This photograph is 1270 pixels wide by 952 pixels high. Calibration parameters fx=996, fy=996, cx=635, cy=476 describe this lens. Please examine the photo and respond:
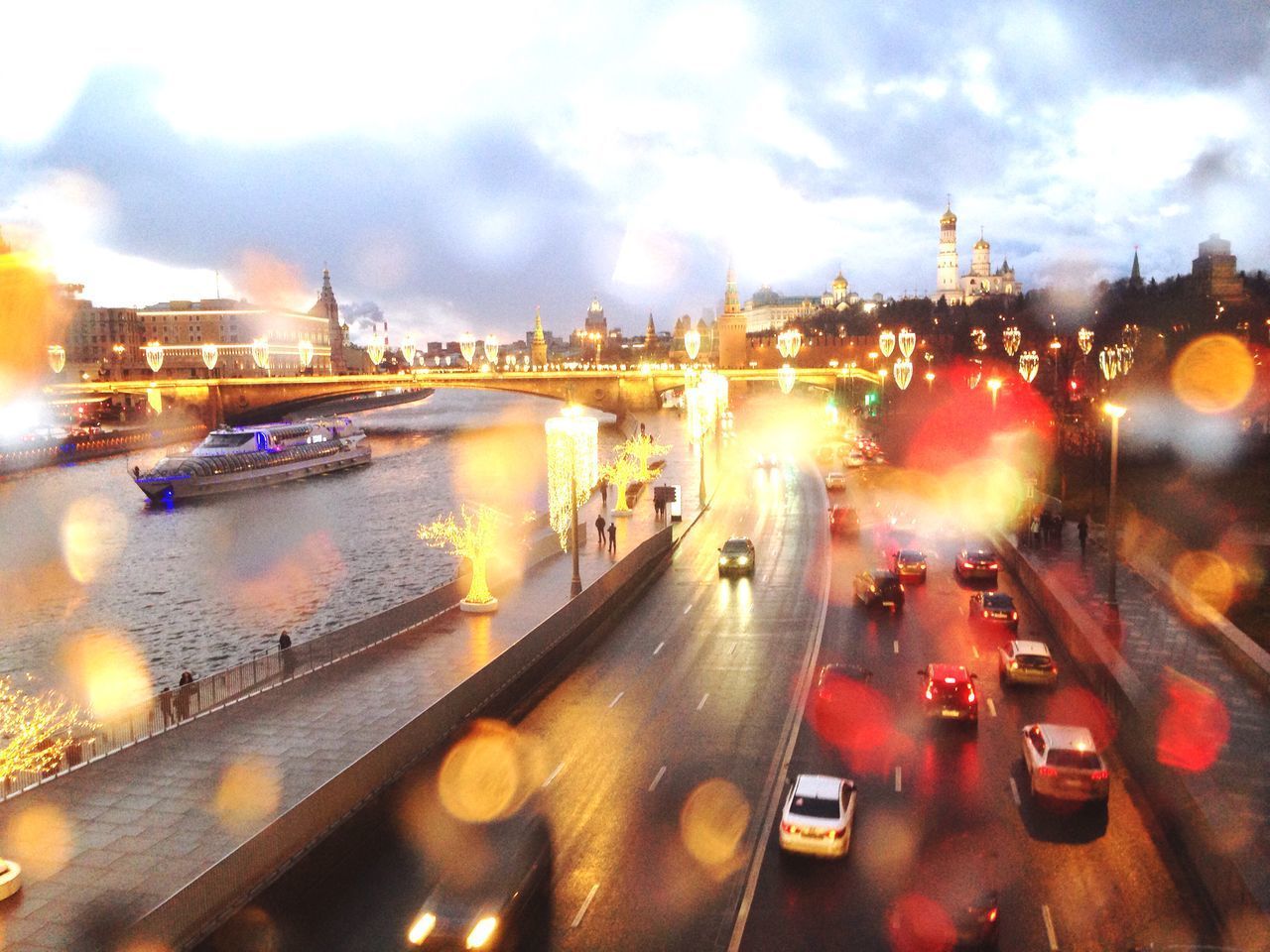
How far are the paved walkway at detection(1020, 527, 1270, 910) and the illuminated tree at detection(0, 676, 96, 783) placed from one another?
1527 centimetres

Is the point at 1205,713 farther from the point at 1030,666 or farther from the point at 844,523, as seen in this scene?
the point at 844,523

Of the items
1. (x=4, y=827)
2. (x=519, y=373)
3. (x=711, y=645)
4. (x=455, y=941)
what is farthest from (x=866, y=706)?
(x=519, y=373)

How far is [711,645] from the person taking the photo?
20609mm

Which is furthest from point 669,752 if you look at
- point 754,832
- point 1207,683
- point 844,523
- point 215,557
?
point 215,557

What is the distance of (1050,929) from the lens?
993cm

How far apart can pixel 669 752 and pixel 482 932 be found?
5.82 meters

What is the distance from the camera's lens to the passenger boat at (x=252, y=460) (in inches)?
2303

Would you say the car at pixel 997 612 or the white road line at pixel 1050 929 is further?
the car at pixel 997 612

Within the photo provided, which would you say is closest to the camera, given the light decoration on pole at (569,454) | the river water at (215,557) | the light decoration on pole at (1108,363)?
the light decoration on pole at (569,454)

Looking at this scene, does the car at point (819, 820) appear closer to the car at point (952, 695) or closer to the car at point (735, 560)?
the car at point (952, 695)

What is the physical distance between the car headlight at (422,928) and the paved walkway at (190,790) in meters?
2.48

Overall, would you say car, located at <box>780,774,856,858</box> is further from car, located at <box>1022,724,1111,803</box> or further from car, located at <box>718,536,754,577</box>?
car, located at <box>718,536,754,577</box>

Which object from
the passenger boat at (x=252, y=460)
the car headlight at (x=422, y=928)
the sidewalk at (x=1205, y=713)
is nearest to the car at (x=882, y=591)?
the sidewalk at (x=1205, y=713)

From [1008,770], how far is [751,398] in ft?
424
